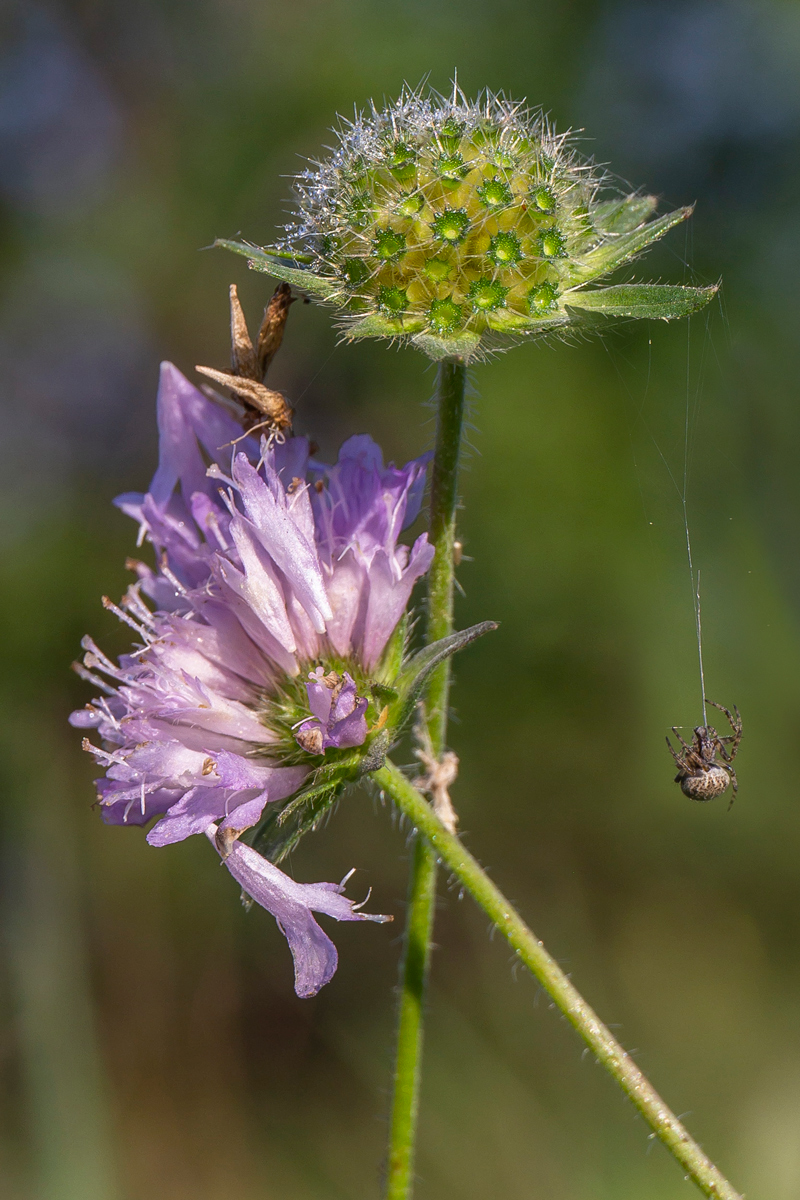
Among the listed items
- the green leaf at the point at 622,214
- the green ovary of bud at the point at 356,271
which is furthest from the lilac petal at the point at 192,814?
the green leaf at the point at 622,214

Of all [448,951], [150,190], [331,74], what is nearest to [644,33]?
[331,74]

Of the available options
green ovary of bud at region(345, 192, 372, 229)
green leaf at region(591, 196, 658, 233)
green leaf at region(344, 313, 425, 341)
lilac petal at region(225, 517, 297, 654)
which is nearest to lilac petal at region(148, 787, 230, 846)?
lilac petal at region(225, 517, 297, 654)

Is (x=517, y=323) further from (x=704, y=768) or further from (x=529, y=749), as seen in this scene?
(x=529, y=749)

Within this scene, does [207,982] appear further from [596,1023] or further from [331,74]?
[331,74]

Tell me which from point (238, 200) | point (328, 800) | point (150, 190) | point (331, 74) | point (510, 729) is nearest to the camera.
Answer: point (328, 800)

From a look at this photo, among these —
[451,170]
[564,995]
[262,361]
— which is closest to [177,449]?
[262,361]

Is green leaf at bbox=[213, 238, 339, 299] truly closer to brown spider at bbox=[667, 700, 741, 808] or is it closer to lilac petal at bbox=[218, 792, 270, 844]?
lilac petal at bbox=[218, 792, 270, 844]
